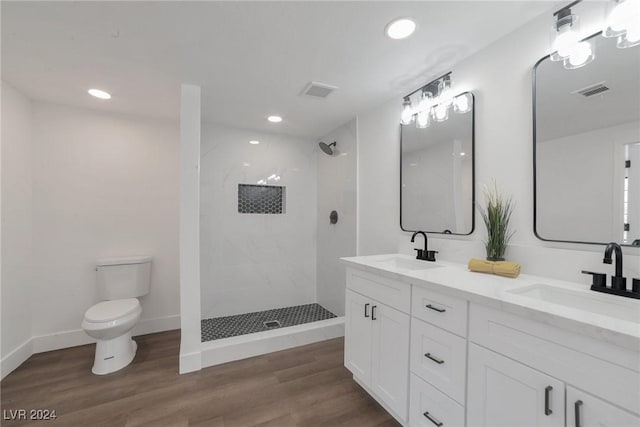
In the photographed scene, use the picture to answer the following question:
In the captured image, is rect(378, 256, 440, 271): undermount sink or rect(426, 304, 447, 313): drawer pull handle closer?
rect(426, 304, 447, 313): drawer pull handle

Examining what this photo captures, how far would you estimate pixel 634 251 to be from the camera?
1.11 meters

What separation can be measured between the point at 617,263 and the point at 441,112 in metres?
1.28

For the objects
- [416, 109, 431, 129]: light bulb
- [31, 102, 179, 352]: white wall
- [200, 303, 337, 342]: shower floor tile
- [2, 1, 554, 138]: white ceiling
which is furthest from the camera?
[200, 303, 337, 342]: shower floor tile

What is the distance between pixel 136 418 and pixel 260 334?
1.03 m

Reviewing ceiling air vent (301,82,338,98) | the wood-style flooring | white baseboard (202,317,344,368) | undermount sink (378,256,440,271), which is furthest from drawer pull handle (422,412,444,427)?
ceiling air vent (301,82,338,98)

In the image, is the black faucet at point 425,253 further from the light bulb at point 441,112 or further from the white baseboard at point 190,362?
the white baseboard at point 190,362

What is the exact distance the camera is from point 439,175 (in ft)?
6.52

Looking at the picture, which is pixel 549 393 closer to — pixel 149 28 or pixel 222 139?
pixel 149 28

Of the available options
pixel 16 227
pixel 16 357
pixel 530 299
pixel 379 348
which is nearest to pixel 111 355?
pixel 16 357

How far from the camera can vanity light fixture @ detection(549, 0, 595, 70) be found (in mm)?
1233

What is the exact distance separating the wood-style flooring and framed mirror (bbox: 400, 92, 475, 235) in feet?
4.34

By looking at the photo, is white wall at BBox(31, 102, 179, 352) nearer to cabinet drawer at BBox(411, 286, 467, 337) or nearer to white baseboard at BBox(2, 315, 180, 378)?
white baseboard at BBox(2, 315, 180, 378)

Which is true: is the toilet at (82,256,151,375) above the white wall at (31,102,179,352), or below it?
below

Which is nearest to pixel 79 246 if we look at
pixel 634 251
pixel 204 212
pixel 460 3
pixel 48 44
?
pixel 204 212
